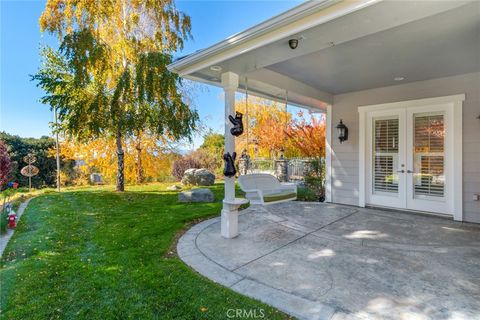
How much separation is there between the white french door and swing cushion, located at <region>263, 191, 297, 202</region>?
2.38m

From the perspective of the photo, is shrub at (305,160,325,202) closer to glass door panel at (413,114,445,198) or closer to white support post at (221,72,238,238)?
glass door panel at (413,114,445,198)

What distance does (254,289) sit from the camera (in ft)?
7.67

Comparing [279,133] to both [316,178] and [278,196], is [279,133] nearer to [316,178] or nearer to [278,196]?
[316,178]

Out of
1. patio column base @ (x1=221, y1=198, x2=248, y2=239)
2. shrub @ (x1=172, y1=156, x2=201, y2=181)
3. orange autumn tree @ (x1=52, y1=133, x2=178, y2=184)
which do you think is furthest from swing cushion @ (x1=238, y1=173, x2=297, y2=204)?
shrub @ (x1=172, y1=156, x2=201, y2=181)

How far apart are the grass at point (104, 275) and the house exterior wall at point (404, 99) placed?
3.88m

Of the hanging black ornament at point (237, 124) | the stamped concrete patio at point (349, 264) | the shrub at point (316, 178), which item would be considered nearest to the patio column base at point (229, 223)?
the stamped concrete patio at point (349, 264)

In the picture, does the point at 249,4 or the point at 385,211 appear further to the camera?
the point at 249,4

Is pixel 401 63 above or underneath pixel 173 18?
underneath

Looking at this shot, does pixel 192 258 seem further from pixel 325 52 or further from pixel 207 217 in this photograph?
pixel 325 52

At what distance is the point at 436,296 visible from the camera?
2.21m

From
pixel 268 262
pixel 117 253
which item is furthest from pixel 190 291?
pixel 117 253

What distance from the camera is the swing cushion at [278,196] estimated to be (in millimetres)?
4035

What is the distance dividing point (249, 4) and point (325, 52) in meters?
3.34

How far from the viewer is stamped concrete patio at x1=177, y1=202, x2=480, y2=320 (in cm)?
210
